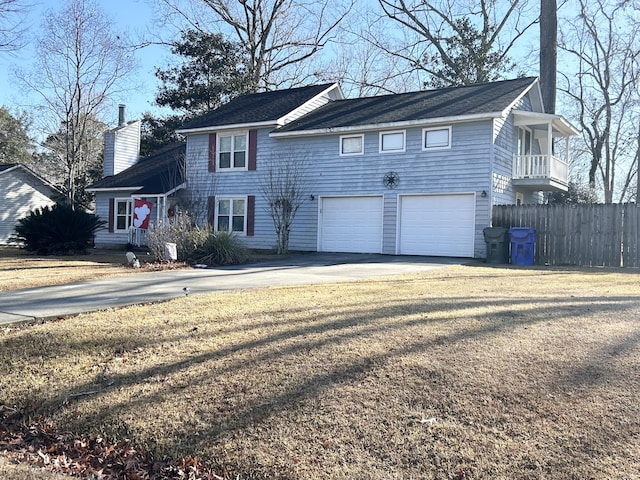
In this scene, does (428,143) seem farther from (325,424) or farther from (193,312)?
(325,424)

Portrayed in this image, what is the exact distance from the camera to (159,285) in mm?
9430

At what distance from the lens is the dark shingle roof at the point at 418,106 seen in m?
17.2

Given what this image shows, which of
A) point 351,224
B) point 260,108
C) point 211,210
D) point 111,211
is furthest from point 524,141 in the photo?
point 111,211

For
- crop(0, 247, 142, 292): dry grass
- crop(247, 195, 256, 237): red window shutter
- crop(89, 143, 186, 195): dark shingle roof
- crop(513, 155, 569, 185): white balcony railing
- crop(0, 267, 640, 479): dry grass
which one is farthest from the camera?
crop(89, 143, 186, 195): dark shingle roof

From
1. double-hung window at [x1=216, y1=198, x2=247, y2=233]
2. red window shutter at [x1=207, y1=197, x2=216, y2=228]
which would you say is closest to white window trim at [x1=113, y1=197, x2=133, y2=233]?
red window shutter at [x1=207, y1=197, x2=216, y2=228]

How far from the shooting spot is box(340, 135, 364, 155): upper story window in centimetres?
Result: 1897

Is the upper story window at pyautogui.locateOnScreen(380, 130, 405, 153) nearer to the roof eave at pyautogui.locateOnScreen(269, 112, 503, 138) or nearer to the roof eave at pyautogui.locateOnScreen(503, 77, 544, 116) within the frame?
the roof eave at pyautogui.locateOnScreen(269, 112, 503, 138)

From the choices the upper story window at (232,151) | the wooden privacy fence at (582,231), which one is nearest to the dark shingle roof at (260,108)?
the upper story window at (232,151)

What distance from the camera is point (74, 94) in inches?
1118

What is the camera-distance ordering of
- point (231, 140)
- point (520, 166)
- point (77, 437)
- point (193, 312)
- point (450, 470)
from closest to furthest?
point (450, 470), point (77, 437), point (193, 312), point (520, 166), point (231, 140)

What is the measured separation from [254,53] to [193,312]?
94.7 ft

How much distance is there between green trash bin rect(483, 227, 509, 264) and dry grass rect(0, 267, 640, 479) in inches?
357

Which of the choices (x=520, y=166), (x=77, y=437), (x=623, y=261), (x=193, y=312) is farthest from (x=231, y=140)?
(x=77, y=437)

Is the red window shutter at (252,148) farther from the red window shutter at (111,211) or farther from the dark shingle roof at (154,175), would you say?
the red window shutter at (111,211)
